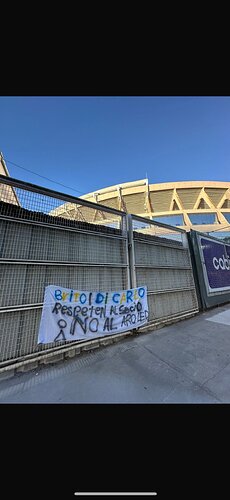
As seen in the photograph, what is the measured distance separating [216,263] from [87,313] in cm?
618

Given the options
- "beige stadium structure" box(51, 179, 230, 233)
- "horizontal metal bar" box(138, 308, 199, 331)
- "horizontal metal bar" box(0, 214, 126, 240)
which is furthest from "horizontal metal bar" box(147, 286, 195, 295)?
"beige stadium structure" box(51, 179, 230, 233)

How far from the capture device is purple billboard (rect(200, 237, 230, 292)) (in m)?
6.53

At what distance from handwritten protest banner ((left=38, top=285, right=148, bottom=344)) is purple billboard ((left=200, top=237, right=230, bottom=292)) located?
3908 millimetres

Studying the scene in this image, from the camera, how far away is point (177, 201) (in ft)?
101

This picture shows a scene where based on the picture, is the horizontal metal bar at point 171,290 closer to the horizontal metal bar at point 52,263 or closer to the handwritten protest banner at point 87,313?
the handwritten protest banner at point 87,313

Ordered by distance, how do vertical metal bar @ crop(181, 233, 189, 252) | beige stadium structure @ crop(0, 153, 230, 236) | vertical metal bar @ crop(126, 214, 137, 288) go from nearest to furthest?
vertical metal bar @ crop(126, 214, 137, 288)
vertical metal bar @ crop(181, 233, 189, 252)
beige stadium structure @ crop(0, 153, 230, 236)

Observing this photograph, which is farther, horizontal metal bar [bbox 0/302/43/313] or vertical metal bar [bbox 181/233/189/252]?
vertical metal bar [bbox 181/233/189/252]

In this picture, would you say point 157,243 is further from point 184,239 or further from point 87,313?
point 87,313

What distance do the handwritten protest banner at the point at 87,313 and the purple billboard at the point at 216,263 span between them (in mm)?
3908
